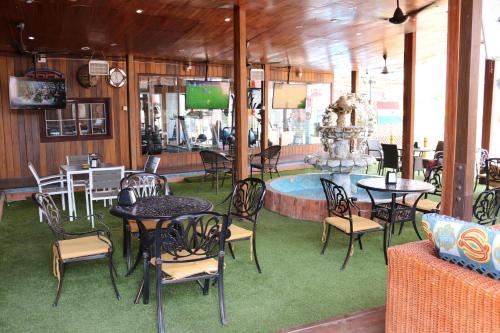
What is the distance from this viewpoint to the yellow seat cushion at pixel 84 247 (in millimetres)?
3395

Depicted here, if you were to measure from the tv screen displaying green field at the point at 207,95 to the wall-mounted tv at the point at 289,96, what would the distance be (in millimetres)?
1875

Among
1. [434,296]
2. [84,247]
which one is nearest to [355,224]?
[434,296]

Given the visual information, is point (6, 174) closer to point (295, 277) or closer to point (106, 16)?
point (106, 16)

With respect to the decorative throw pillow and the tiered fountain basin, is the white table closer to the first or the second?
the tiered fountain basin

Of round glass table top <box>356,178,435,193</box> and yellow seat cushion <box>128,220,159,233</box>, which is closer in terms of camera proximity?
yellow seat cushion <box>128,220,159,233</box>

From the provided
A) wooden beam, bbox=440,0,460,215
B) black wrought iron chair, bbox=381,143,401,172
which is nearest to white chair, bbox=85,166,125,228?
wooden beam, bbox=440,0,460,215

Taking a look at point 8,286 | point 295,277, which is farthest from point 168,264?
point 8,286

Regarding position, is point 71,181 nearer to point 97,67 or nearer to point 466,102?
point 97,67

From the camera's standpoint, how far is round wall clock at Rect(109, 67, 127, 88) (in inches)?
371

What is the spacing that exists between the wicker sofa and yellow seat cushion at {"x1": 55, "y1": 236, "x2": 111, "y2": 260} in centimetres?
226

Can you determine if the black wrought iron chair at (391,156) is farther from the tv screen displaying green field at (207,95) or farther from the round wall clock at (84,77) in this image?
the round wall clock at (84,77)

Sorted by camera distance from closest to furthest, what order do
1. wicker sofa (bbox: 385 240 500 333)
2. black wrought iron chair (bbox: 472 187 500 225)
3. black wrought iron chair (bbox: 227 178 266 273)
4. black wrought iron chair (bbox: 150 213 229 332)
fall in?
wicker sofa (bbox: 385 240 500 333) < black wrought iron chair (bbox: 150 213 229 332) < black wrought iron chair (bbox: 227 178 266 273) < black wrought iron chair (bbox: 472 187 500 225)

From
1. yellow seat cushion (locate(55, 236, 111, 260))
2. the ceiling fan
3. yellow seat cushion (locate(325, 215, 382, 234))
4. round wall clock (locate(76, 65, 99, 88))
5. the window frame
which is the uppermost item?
the ceiling fan

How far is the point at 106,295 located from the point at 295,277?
166 cm
